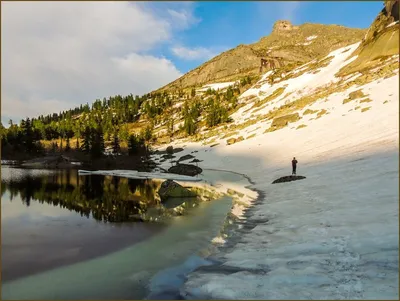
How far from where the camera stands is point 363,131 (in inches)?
1699

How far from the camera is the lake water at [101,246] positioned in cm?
1219

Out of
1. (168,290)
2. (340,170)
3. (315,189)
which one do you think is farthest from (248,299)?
(340,170)

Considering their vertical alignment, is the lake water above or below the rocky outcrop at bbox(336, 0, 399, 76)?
below

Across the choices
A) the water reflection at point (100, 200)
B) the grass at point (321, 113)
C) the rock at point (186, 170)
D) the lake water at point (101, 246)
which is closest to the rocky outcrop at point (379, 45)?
the grass at point (321, 113)

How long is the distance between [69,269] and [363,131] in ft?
136

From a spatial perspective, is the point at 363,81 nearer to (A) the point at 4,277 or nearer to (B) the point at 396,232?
(B) the point at 396,232

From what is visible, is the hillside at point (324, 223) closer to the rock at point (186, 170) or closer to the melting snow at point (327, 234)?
the melting snow at point (327, 234)

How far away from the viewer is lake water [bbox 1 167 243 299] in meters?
12.2

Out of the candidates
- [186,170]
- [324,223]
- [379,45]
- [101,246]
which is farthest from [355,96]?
[101,246]

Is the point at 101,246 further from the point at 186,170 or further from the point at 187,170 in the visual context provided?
the point at 186,170

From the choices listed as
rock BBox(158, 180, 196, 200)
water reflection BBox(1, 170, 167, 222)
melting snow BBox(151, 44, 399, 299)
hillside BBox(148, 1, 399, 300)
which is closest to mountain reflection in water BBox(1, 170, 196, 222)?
water reflection BBox(1, 170, 167, 222)

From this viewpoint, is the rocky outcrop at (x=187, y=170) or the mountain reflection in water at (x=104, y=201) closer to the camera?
the mountain reflection in water at (x=104, y=201)

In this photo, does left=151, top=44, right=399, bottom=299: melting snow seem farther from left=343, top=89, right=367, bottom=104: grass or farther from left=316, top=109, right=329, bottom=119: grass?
left=316, top=109, right=329, bottom=119: grass

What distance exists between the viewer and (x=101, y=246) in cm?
1720
